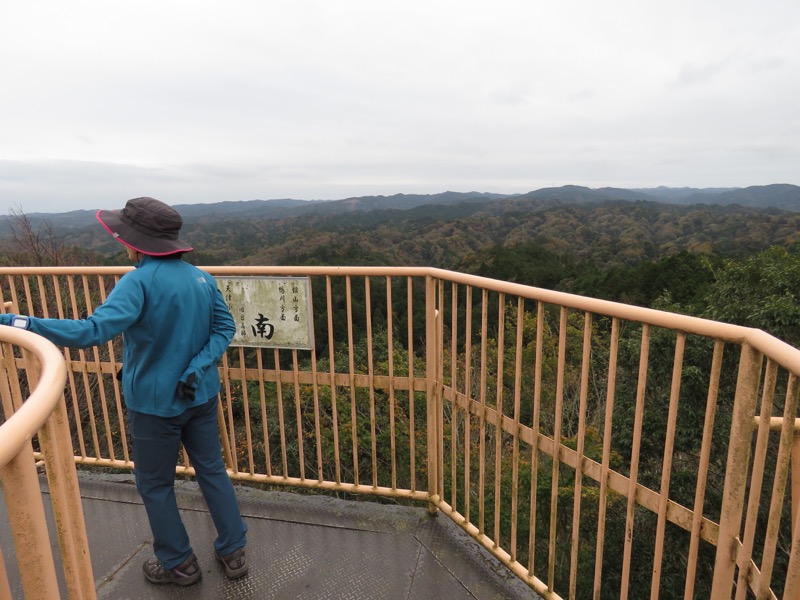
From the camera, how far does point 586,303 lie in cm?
180

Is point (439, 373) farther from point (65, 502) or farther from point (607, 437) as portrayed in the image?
point (65, 502)

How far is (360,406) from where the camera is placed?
1368 centimetres

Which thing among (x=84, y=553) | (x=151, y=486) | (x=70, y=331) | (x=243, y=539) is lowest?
(x=243, y=539)

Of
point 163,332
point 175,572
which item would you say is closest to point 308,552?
point 175,572

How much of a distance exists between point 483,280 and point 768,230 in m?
66.4

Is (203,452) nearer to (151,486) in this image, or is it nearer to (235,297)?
(151,486)

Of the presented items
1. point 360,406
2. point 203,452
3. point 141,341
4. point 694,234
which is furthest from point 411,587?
point 694,234

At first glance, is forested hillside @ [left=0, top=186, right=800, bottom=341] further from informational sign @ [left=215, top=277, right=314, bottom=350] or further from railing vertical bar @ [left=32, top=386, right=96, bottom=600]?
railing vertical bar @ [left=32, top=386, right=96, bottom=600]

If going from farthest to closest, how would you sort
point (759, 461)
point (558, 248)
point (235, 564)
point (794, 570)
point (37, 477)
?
point (558, 248) → point (235, 564) → point (759, 461) → point (794, 570) → point (37, 477)

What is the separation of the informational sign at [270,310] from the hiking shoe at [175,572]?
1.09 m

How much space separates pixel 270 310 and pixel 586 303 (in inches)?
66.7

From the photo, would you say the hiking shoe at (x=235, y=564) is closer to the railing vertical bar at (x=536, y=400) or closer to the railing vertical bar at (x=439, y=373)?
the railing vertical bar at (x=439, y=373)

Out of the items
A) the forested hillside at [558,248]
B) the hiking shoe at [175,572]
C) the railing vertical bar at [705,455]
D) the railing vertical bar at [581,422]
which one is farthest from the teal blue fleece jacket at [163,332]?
the forested hillside at [558,248]

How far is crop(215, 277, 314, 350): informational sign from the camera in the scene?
2.74 m
